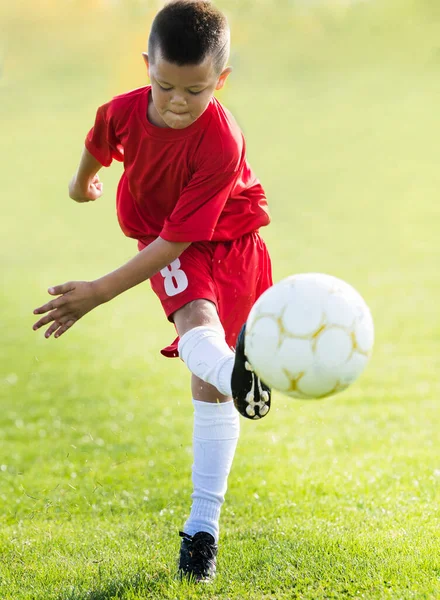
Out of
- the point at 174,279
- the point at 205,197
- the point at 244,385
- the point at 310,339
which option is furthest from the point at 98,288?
the point at 310,339

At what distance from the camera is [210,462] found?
11.2ft

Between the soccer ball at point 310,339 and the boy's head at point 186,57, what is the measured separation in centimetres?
82

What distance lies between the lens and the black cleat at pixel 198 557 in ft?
10.6

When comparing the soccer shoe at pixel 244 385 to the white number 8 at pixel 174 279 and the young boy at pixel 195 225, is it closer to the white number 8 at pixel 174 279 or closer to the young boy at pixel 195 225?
the young boy at pixel 195 225

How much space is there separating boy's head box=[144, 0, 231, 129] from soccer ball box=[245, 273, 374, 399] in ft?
2.70

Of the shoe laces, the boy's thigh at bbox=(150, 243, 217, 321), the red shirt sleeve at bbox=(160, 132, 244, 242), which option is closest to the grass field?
the shoe laces

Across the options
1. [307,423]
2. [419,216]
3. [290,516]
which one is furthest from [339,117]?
[290,516]

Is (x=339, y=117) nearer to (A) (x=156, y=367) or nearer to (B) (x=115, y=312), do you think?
(B) (x=115, y=312)

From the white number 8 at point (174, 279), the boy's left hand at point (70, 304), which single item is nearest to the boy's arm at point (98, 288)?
the boy's left hand at point (70, 304)

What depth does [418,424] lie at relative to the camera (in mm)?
6641

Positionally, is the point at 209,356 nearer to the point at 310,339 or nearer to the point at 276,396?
the point at 310,339

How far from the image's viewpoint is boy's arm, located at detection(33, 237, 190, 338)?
10.4 feet

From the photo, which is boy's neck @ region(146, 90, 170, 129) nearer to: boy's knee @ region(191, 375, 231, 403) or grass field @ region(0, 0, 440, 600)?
boy's knee @ region(191, 375, 231, 403)

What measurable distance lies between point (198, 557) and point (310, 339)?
3.51 feet
